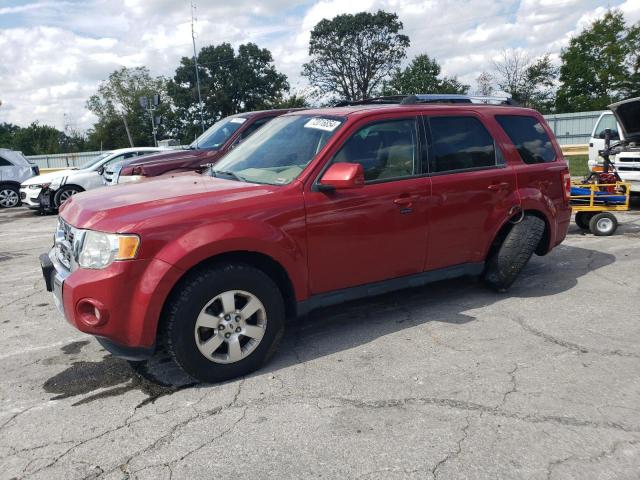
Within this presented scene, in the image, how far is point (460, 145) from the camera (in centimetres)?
484

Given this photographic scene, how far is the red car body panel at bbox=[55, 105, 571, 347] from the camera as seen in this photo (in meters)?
3.33

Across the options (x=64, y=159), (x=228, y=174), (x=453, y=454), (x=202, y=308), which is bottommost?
(x=453, y=454)

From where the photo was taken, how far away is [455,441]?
288 cm

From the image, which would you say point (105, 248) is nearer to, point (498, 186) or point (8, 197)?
point (498, 186)

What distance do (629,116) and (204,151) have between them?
23.5 feet

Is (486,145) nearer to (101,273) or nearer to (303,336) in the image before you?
(303,336)

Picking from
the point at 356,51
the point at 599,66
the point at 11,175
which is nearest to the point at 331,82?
the point at 356,51

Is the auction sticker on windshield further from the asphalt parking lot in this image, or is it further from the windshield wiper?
the asphalt parking lot

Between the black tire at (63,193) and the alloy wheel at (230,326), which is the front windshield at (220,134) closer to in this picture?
the black tire at (63,193)

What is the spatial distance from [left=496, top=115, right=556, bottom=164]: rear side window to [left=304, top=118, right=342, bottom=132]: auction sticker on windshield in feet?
5.95

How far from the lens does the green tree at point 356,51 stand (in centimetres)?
5912

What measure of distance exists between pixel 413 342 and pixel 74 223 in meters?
2.59

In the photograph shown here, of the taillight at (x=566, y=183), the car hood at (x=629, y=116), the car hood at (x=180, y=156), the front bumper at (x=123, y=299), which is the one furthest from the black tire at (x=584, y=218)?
the front bumper at (x=123, y=299)

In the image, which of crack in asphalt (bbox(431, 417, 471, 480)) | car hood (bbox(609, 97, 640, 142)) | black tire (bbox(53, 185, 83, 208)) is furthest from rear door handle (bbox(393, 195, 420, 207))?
black tire (bbox(53, 185, 83, 208))
